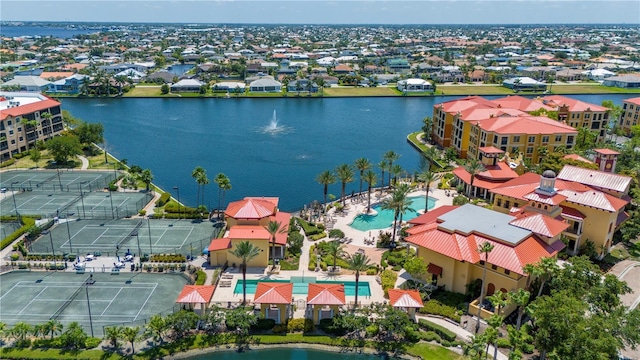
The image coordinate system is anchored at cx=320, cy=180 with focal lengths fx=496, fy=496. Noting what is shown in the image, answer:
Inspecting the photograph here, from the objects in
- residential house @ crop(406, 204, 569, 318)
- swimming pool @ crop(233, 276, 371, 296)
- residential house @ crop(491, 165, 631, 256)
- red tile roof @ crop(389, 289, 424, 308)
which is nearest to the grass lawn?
residential house @ crop(491, 165, 631, 256)

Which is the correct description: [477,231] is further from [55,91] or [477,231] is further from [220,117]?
[55,91]

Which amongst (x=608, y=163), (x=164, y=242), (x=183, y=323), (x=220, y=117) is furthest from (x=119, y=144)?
(x=608, y=163)

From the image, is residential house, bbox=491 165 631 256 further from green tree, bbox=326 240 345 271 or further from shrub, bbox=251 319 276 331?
shrub, bbox=251 319 276 331

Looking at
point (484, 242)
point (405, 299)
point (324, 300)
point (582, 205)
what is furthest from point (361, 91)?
point (324, 300)

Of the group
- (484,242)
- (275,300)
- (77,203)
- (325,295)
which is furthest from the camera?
(77,203)

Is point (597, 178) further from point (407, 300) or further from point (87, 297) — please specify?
point (87, 297)
